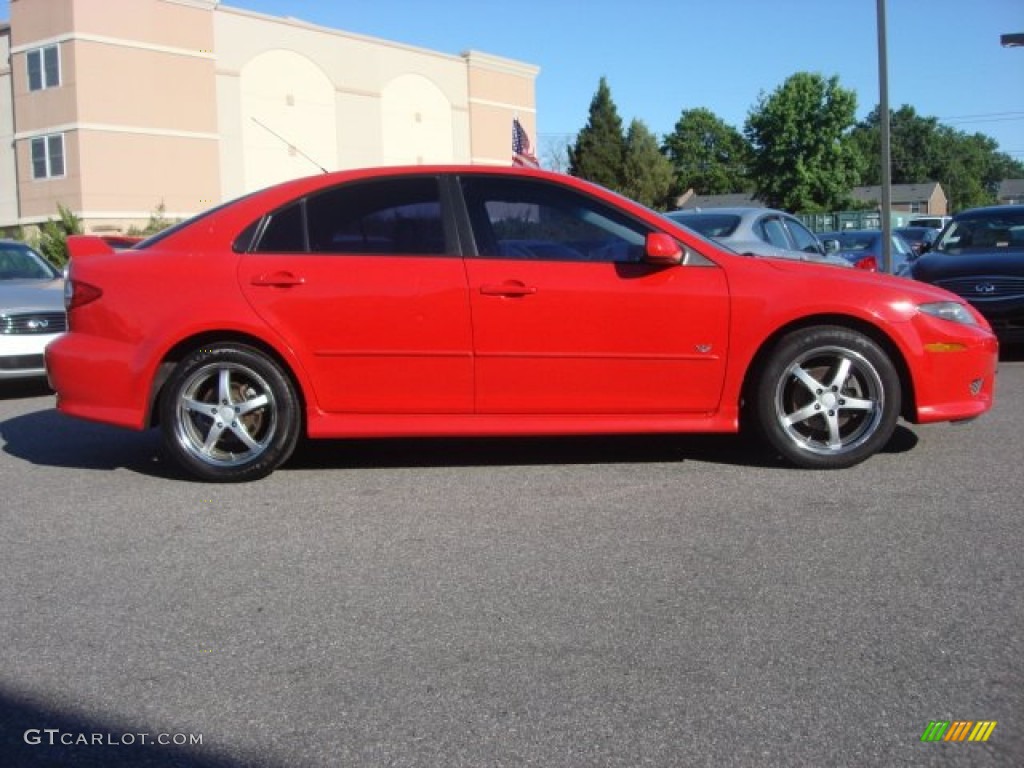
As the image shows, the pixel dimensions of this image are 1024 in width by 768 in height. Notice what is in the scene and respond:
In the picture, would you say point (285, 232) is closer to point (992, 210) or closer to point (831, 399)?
point (831, 399)

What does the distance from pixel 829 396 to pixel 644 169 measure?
56446mm

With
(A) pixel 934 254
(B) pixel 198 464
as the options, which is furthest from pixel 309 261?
(A) pixel 934 254

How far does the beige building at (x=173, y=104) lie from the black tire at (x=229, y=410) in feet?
113

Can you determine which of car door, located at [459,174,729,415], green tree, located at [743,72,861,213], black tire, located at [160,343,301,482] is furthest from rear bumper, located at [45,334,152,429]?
green tree, located at [743,72,861,213]

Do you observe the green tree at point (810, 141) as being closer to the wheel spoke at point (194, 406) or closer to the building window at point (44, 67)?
the building window at point (44, 67)

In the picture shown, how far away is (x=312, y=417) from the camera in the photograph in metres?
5.43

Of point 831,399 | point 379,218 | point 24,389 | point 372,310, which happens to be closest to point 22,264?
point 24,389

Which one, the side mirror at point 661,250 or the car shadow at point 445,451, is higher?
the side mirror at point 661,250

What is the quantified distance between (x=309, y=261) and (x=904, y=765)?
3.80 m

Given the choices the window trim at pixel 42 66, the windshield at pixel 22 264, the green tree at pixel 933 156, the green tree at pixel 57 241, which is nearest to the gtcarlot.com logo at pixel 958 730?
the windshield at pixel 22 264

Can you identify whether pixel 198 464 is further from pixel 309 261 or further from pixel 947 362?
pixel 947 362

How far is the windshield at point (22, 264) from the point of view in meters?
10.3

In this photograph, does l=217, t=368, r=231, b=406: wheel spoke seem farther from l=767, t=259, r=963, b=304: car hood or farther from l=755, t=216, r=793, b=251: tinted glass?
l=755, t=216, r=793, b=251: tinted glass

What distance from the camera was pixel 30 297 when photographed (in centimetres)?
908
